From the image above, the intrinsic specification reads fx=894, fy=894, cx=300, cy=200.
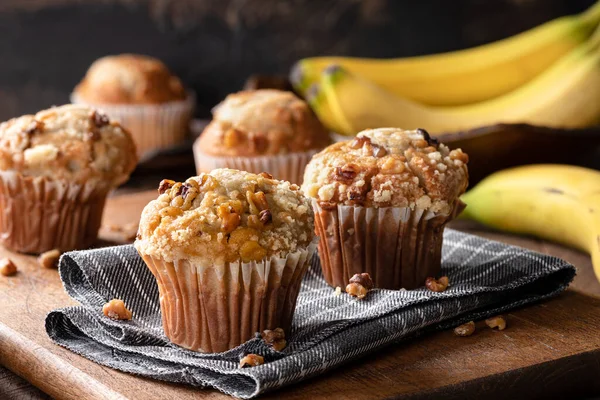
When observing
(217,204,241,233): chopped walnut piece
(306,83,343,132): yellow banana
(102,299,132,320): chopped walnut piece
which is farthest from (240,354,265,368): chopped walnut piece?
(306,83,343,132): yellow banana

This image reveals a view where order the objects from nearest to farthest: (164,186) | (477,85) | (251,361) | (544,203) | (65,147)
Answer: (251,361)
(164,186)
(65,147)
(544,203)
(477,85)

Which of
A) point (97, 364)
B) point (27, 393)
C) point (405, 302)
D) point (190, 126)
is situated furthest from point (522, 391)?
point (190, 126)

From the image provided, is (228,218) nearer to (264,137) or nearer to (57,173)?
(57,173)

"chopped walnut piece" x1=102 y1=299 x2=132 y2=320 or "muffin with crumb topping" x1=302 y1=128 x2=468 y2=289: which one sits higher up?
"muffin with crumb topping" x1=302 y1=128 x2=468 y2=289

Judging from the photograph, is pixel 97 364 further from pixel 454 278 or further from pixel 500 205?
pixel 500 205

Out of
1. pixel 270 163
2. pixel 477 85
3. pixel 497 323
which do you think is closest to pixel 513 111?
pixel 477 85

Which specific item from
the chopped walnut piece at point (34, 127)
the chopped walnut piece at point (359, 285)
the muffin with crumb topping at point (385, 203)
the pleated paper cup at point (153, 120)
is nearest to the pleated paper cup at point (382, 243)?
the muffin with crumb topping at point (385, 203)

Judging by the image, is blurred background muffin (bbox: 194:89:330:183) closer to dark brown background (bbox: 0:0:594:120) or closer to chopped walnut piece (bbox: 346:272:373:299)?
chopped walnut piece (bbox: 346:272:373:299)
